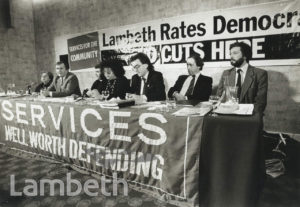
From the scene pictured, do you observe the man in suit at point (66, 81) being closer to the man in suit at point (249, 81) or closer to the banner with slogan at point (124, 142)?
the banner with slogan at point (124, 142)

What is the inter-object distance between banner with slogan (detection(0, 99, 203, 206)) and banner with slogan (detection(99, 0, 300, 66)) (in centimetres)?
208

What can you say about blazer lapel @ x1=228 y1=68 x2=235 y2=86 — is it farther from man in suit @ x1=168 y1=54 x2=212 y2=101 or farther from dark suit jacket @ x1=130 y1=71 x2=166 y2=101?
dark suit jacket @ x1=130 y1=71 x2=166 y2=101

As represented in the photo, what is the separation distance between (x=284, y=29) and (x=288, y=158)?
1.60 m

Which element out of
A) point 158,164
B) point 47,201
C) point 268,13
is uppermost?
point 268,13

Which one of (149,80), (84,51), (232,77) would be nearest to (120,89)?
(149,80)

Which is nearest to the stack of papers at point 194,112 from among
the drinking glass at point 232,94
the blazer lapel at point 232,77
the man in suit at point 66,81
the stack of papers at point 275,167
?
the drinking glass at point 232,94

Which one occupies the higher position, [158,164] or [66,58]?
[66,58]

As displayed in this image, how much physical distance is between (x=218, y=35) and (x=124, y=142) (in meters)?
2.27

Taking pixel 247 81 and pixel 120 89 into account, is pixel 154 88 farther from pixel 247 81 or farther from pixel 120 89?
pixel 247 81

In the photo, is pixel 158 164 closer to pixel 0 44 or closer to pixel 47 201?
pixel 47 201

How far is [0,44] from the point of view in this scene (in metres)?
5.55

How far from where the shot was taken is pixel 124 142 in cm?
222

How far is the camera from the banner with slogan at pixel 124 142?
6.09 ft

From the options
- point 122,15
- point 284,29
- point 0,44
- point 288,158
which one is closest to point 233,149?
point 288,158
